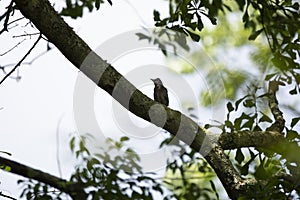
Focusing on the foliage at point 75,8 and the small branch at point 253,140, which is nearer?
the small branch at point 253,140

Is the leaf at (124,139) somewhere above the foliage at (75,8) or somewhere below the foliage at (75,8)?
below

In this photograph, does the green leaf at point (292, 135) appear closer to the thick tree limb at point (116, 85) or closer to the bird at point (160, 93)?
the thick tree limb at point (116, 85)

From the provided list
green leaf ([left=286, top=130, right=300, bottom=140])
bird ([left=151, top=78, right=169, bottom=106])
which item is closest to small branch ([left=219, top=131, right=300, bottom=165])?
green leaf ([left=286, top=130, right=300, bottom=140])

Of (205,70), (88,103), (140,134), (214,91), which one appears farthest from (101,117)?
(205,70)

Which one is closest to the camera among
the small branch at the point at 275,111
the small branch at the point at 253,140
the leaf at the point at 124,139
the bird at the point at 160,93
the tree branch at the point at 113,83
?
the tree branch at the point at 113,83

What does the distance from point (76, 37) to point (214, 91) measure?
5.43 feet

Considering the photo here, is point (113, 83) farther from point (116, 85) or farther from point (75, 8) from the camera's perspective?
point (75, 8)

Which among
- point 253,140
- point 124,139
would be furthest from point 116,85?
point 124,139

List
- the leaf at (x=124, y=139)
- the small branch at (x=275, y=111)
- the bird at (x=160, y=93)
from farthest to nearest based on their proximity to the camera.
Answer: the leaf at (x=124, y=139), the bird at (x=160, y=93), the small branch at (x=275, y=111)

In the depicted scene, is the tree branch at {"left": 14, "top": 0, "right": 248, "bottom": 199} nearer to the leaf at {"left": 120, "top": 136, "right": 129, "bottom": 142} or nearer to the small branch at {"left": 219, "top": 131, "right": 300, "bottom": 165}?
the small branch at {"left": 219, "top": 131, "right": 300, "bottom": 165}

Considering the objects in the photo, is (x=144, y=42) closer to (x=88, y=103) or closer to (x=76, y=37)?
(x=88, y=103)

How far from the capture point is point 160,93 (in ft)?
5.65

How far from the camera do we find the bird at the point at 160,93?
1.70 meters

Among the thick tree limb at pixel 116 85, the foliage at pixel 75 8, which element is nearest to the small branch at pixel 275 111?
the thick tree limb at pixel 116 85
